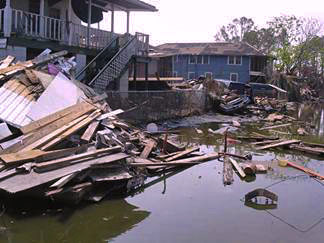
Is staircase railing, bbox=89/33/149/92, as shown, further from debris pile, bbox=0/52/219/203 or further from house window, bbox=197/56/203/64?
house window, bbox=197/56/203/64

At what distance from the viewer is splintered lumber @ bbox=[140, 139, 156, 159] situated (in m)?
12.4

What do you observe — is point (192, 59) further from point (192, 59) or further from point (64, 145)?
point (64, 145)

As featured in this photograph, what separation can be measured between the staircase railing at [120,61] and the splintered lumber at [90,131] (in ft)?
26.6

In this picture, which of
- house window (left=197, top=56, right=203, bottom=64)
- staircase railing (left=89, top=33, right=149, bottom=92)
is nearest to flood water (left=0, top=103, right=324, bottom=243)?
staircase railing (left=89, top=33, right=149, bottom=92)

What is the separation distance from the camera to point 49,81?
13.4 meters

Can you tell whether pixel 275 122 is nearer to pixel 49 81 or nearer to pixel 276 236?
pixel 49 81

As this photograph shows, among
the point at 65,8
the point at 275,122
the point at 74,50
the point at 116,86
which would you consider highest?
the point at 65,8

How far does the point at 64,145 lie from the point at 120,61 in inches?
526

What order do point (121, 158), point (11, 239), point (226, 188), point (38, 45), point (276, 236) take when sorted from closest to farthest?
point (11, 239) < point (276, 236) < point (121, 158) < point (226, 188) < point (38, 45)

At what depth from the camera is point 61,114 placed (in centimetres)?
1159

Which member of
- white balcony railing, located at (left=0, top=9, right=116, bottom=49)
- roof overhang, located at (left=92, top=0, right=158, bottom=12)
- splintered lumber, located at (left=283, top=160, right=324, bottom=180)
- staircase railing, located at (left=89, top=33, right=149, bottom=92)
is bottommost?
splintered lumber, located at (left=283, top=160, right=324, bottom=180)

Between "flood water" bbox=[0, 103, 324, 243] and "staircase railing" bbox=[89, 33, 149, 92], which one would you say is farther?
"staircase railing" bbox=[89, 33, 149, 92]

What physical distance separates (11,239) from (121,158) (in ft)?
10.9

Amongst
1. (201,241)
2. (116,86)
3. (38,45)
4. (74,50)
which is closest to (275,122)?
(116,86)
